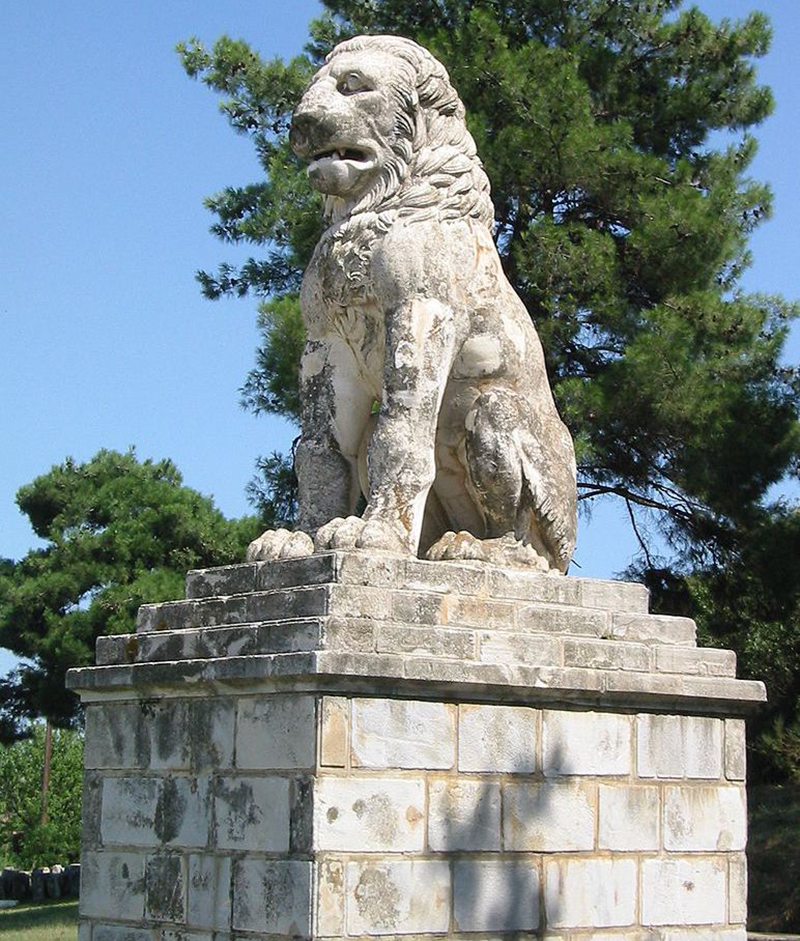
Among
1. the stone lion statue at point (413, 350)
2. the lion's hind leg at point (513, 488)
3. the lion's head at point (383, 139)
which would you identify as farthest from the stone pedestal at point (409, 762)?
the lion's head at point (383, 139)

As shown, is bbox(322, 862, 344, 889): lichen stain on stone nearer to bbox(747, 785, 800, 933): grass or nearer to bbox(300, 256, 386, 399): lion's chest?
bbox(300, 256, 386, 399): lion's chest

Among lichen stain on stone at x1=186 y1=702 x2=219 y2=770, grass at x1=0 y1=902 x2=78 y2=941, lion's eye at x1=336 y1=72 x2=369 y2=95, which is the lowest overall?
grass at x1=0 y1=902 x2=78 y2=941

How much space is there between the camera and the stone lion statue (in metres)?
5.91

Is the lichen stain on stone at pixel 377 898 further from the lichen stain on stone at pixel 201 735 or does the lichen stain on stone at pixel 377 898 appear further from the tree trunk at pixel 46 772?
the tree trunk at pixel 46 772

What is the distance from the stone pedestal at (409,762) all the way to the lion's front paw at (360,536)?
12 cm

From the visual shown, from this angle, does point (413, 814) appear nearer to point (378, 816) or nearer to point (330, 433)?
point (378, 816)

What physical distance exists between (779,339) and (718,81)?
259cm

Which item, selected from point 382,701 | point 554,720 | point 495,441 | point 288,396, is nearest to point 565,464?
point 495,441

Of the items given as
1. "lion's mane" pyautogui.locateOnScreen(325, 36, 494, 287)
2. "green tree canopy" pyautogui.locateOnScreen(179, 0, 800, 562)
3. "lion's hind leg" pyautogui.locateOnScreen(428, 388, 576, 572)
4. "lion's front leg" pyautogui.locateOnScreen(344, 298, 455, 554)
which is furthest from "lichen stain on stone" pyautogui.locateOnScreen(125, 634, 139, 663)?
"green tree canopy" pyautogui.locateOnScreen(179, 0, 800, 562)

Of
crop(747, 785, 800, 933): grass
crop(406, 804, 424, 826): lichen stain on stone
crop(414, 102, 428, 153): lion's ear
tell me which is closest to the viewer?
crop(406, 804, 424, 826): lichen stain on stone

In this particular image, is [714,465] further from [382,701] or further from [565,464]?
[382,701]

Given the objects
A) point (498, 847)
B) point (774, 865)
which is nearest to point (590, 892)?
point (498, 847)

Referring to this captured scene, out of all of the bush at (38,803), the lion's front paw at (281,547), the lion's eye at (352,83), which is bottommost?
the bush at (38,803)

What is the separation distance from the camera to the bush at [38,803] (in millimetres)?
24750
